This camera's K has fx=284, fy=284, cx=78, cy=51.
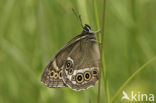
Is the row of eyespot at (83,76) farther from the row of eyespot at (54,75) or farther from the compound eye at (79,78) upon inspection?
the row of eyespot at (54,75)

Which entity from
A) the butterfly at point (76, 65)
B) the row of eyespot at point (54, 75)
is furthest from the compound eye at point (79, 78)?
the row of eyespot at point (54, 75)

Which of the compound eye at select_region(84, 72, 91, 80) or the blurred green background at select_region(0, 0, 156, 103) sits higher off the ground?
the blurred green background at select_region(0, 0, 156, 103)

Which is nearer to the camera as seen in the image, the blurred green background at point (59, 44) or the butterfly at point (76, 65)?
the butterfly at point (76, 65)

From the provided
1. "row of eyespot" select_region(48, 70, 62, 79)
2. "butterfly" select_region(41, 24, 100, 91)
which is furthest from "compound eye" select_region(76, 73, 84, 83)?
"row of eyespot" select_region(48, 70, 62, 79)

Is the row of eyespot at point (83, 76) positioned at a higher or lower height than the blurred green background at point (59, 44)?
lower

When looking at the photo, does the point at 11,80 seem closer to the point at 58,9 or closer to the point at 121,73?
the point at 58,9

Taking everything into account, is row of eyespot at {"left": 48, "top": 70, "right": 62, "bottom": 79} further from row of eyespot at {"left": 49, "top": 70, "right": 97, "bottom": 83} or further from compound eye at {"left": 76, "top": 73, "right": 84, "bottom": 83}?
compound eye at {"left": 76, "top": 73, "right": 84, "bottom": 83}
